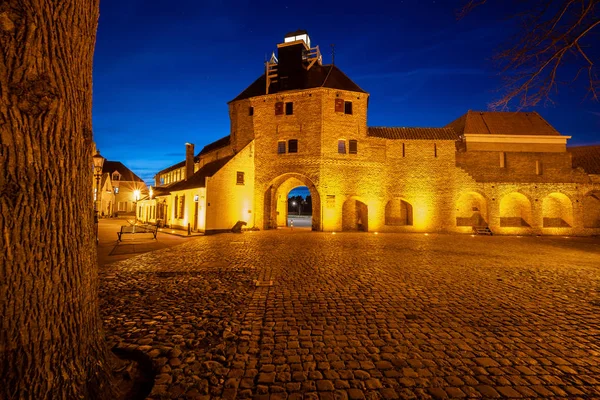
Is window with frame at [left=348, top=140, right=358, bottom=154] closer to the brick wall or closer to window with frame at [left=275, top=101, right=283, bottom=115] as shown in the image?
the brick wall

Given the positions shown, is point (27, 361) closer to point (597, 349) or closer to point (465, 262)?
point (597, 349)

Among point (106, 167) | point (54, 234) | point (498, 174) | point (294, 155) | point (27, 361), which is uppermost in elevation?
point (106, 167)

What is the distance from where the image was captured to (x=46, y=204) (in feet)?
7.14

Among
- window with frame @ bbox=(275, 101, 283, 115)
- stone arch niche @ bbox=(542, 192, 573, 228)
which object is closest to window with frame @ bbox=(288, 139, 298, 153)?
window with frame @ bbox=(275, 101, 283, 115)

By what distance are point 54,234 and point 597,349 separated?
6.39 meters

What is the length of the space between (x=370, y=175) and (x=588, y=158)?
22.6m

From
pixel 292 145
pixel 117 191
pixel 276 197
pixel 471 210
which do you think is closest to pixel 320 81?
pixel 292 145

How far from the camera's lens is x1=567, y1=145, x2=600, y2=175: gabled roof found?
1004 inches

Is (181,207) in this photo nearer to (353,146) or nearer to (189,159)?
(189,159)

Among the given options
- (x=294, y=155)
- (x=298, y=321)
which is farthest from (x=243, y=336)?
(x=294, y=155)

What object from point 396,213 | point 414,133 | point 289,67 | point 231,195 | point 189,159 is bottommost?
point 396,213

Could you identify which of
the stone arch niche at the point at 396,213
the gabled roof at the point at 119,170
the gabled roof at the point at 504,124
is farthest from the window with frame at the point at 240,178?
the gabled roof at the point at 119,170

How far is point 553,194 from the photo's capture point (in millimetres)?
24438

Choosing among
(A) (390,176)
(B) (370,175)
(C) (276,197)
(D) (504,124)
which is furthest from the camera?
(D) (504,124)
